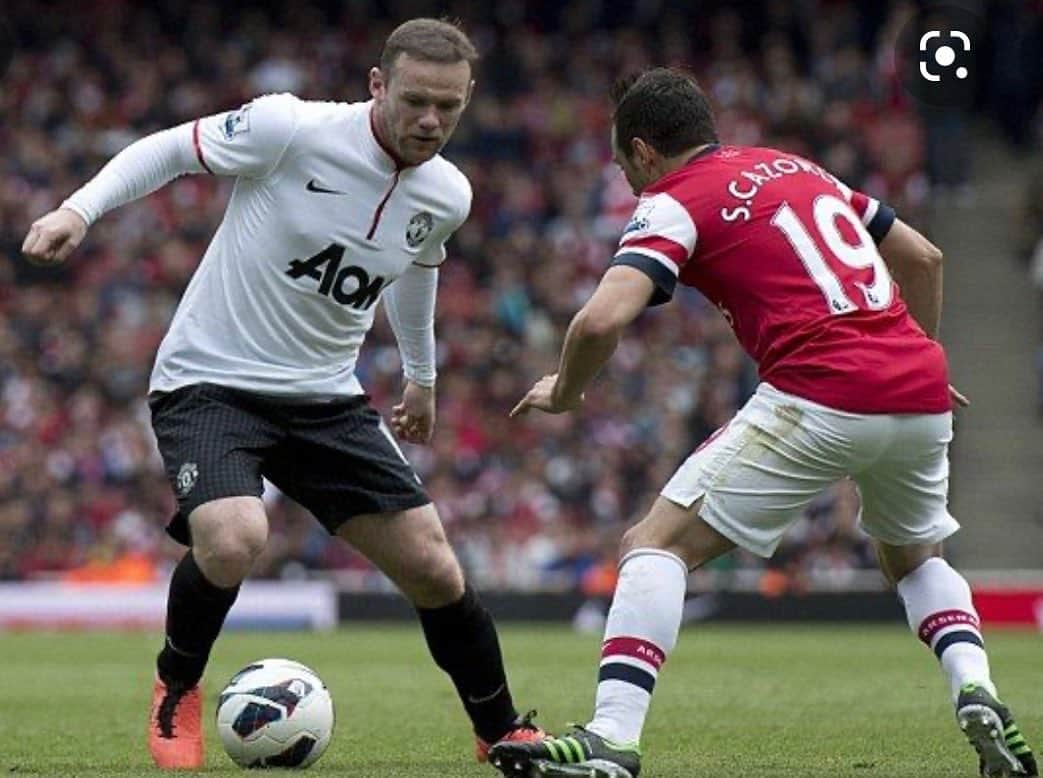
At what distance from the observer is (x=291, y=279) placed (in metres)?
6.85

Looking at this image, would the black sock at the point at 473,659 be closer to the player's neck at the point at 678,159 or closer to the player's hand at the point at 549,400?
the player's hand at the point at 549,400

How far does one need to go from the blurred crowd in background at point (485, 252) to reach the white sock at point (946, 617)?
12.2 metres

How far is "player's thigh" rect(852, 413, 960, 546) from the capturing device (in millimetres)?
6105

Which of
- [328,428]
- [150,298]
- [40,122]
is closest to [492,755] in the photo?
[328,428]

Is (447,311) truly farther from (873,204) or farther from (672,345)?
(873,204)

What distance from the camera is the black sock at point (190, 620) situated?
6.79 m

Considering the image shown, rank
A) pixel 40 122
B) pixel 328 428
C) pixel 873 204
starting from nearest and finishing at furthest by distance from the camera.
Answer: pixel 873 204
pixel 328 428
pixel 40 122

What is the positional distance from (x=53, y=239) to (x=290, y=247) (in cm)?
94

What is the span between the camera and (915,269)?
6.66 metres

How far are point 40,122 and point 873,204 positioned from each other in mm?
18611

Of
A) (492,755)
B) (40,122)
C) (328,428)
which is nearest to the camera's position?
(492,755)

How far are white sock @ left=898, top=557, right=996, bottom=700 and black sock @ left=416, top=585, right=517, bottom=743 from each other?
1.34 metres

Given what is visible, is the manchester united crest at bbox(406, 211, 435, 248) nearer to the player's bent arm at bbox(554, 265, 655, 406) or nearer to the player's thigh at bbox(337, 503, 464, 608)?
the player's thigh at bbox(337, 503, 464, 608)

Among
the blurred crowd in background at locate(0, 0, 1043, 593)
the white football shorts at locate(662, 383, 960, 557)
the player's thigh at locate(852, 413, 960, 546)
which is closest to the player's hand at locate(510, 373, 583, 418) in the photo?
the white football shorts at locate(662, 383, 960, 557)
